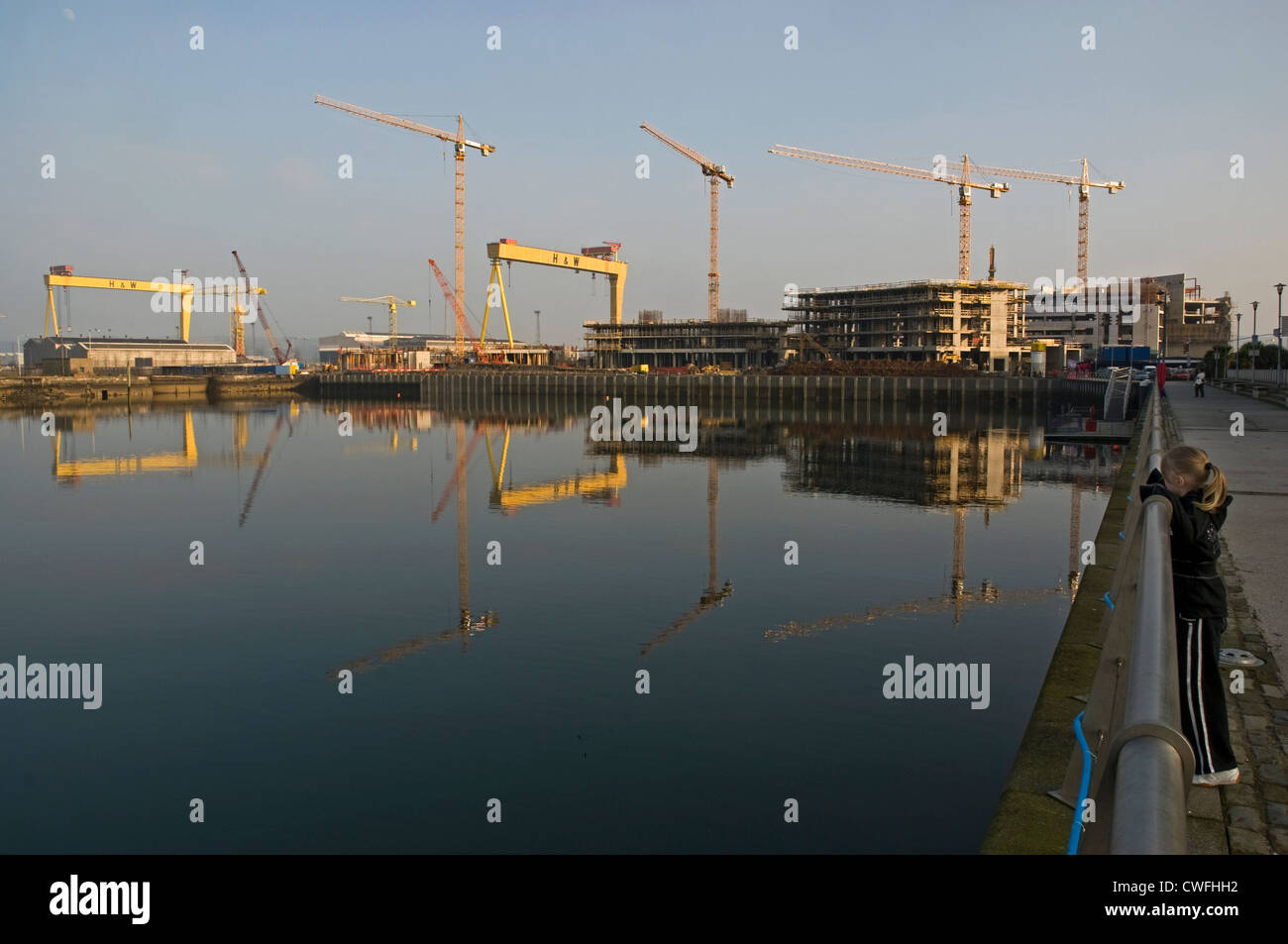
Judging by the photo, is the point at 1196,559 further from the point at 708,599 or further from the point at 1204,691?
the point at 708,599

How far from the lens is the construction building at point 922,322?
139375mm

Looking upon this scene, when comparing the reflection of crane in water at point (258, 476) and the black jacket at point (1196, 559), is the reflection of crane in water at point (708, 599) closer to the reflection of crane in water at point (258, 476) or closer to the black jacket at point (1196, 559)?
the black jacket at point (1196, 559)

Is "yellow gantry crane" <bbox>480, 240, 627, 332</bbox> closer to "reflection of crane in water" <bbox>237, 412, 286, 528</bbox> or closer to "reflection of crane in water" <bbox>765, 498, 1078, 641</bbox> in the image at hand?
"reflection of crane in water" <bbox>237, 412, 286, 528</bbox>

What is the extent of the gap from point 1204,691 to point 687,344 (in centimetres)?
16332

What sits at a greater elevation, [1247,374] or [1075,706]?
[1247,374]

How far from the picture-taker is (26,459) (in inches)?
2048

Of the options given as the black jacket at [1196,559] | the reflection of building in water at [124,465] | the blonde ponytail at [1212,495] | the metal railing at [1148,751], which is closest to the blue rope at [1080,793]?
the metal railing at [1148,751]

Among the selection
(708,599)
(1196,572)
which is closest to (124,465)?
(708,599)

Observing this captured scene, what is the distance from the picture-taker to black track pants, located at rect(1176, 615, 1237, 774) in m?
6.21

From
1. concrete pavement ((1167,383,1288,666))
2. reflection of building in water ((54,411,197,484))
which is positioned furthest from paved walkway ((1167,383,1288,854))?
reflection of building in water ((54,411,197,484))

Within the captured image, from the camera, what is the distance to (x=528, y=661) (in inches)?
642
